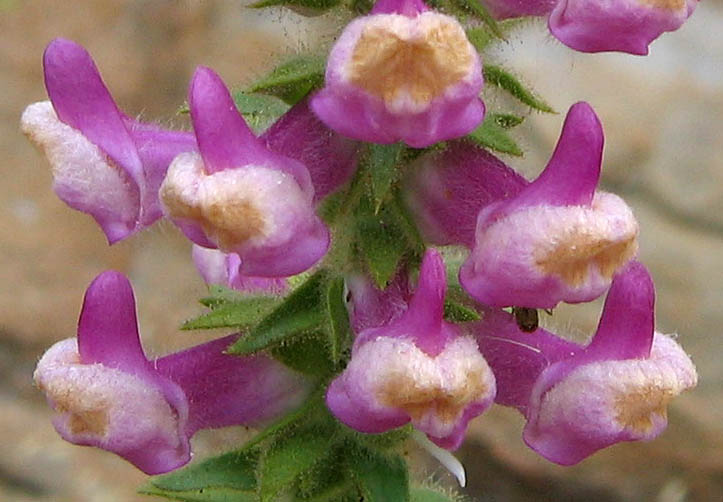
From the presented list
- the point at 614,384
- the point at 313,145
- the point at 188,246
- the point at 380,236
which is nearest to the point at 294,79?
the point at 313,145

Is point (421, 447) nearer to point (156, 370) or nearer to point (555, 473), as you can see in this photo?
point (156, 370)

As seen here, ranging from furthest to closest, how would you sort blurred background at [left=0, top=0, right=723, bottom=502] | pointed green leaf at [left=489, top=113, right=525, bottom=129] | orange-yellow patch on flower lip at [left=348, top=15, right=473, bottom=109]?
blurred background at [left=0, top=0, right=723, bottom=502] < pointed green leaf at [left=489, top=113, right=525, bottom=129] < orange-yellow patch on flower lip at [left=348, top=15, right=473, bottom=109]

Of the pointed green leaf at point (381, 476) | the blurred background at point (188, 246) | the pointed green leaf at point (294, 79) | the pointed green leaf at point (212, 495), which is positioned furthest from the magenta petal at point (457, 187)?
the blurred background at point (188, 246)

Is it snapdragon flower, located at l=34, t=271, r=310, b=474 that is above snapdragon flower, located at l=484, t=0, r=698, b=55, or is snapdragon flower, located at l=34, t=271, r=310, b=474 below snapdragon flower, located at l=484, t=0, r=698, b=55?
below

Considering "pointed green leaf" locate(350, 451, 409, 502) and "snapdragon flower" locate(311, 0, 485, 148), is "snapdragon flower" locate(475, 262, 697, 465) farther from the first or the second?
"snapdragon flower" locate(311, 0, 485, 148)

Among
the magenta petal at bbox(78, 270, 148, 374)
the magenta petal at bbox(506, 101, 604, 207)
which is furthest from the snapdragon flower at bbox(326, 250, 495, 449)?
the magenta petal at bbox(78, 270, 148, 374)
